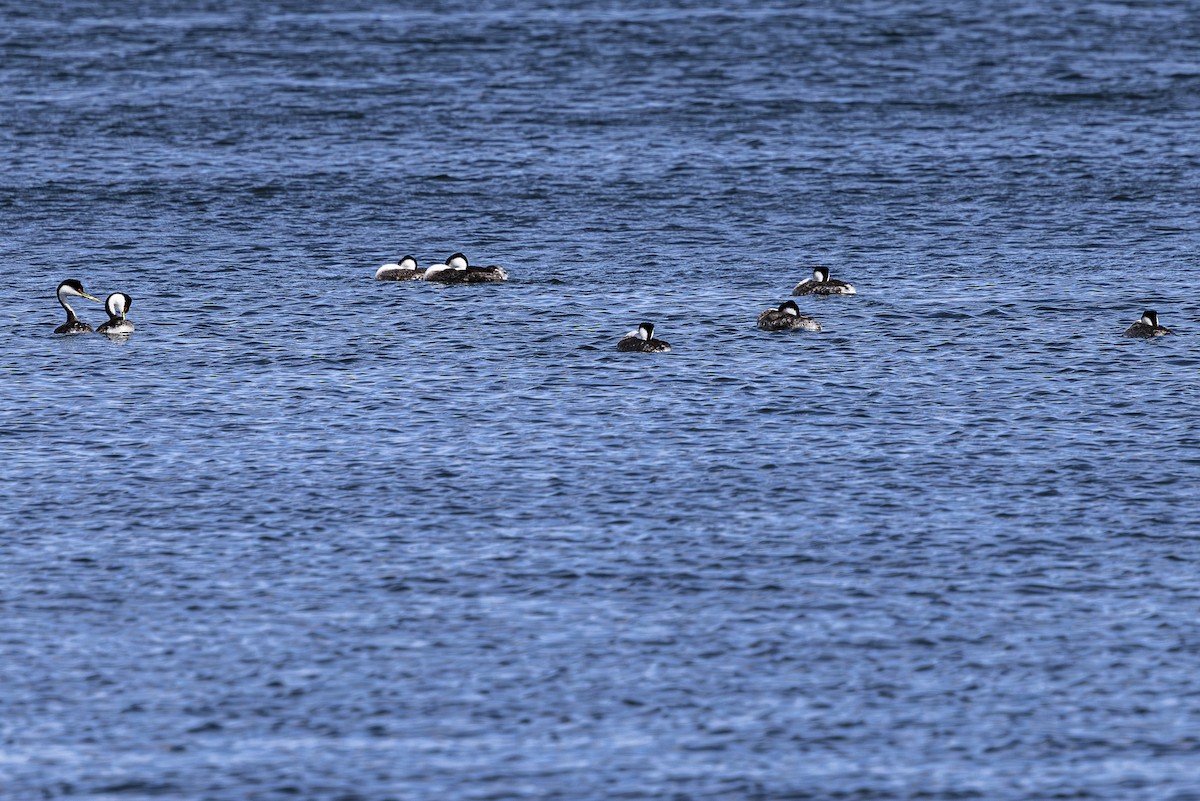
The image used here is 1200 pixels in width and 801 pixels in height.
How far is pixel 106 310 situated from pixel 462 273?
27.9 feet

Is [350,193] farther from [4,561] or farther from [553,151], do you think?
[4,561]

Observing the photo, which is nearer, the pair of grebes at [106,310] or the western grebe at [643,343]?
the western grebe at [643,343]

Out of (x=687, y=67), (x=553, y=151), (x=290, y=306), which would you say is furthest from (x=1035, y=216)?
(x=687, y=67)

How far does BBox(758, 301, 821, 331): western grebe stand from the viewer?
4275 centimetres

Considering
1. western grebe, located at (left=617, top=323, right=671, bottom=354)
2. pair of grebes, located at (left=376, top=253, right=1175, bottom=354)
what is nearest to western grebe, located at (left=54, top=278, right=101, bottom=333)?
pair of grebes, located at (left=376, top=253, right=1175, bottom=354)

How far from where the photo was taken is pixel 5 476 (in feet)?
111

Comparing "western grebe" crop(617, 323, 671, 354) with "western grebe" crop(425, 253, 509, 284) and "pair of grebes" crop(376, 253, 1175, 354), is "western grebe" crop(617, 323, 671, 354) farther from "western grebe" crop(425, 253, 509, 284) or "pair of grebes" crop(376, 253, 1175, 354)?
"western grebe" crop(425, 253, 509, 284)

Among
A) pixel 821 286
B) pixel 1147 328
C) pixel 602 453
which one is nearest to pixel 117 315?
pixel 602 453

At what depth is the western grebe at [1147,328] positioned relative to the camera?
4156cm

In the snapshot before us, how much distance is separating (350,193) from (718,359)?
21099mm

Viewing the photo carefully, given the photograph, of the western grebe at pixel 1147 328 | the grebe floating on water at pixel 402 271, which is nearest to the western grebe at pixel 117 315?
the grebe floating on water at pixel 402 271

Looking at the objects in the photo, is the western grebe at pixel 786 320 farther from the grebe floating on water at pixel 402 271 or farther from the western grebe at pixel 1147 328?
the grebe floating on water at pixel 402 271

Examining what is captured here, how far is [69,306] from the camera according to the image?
45656mm

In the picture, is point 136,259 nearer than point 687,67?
Yes
